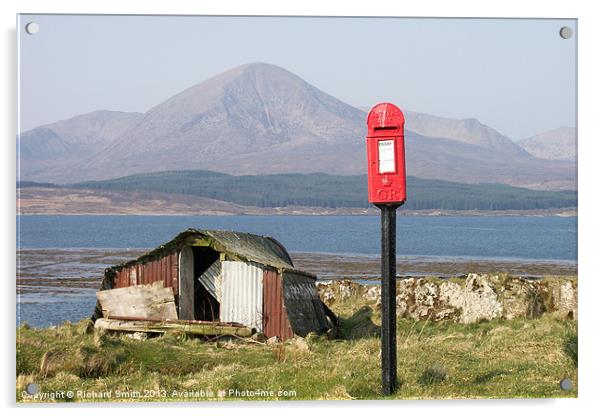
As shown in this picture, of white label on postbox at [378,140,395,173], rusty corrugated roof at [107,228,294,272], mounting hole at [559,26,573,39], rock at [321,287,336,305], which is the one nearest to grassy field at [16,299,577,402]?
rusty corrugated roof at [107,228,294,272]

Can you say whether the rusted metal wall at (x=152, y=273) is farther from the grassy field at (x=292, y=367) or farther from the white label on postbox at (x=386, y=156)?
the white label on postbox at (x=386, y=156)

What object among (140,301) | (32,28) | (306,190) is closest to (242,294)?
(140,301)

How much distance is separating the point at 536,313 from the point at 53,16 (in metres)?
10.7

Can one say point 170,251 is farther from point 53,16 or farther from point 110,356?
point 53,16

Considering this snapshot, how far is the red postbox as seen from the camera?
10016 mm

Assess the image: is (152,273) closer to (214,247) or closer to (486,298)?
(214,247)

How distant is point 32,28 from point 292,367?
5.50m

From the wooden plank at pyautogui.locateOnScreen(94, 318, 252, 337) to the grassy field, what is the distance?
0.45 metres

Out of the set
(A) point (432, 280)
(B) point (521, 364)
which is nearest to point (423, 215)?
(A) point (432, 280)

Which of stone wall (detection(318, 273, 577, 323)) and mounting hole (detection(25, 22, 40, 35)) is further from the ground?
mounting hole (detection(25, 22, 40, 35))

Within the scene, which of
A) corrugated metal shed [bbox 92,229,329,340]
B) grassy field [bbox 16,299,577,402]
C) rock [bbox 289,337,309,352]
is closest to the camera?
grassy field [bbox 16,299,577,402]

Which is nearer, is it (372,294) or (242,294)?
(242,294)

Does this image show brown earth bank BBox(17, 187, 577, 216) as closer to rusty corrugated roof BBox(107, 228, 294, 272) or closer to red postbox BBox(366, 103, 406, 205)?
rusty corrugated roof BBox(107, 228, 294, 272)

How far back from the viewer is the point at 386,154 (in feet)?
33.0
